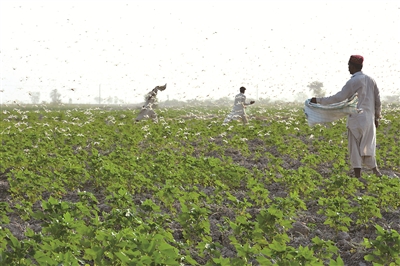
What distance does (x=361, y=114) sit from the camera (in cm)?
881

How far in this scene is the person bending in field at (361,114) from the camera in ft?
28.7

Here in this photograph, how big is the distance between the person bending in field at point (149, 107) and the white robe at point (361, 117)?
44.5ft

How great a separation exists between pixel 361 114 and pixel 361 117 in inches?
2.3

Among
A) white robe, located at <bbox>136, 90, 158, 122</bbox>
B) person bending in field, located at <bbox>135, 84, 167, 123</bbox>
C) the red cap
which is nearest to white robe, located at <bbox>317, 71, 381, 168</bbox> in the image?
the red cap

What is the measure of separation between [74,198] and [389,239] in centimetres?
528

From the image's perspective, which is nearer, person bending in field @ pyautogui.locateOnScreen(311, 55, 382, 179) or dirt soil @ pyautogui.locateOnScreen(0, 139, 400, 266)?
dirt soil @ pyautogui.locateOnScreen(0, 139, 400, 266)

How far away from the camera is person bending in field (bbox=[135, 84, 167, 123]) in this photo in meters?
21.9

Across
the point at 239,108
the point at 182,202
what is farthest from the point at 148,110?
the point at 182,202

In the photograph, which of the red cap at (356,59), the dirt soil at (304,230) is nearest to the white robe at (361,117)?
the red cap at (356,59)

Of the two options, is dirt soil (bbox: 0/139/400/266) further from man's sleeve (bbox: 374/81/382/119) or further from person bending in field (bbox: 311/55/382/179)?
man's sleeve (bbox: 374/81/382/119)

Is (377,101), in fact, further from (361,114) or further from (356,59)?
(356,59)

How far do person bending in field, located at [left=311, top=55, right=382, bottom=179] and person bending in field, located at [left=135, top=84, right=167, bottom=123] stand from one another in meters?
13.6

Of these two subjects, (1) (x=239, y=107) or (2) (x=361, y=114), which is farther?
(1) (x=239, y=107)

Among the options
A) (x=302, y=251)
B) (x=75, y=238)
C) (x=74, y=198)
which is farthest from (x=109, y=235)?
(x=74, y=198)
